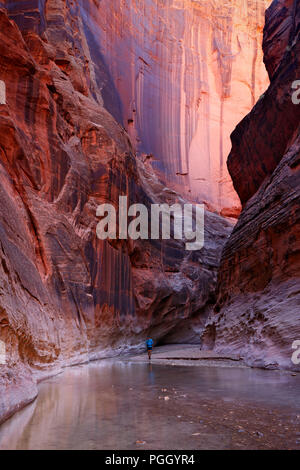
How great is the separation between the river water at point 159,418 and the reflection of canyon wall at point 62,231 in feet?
3.04

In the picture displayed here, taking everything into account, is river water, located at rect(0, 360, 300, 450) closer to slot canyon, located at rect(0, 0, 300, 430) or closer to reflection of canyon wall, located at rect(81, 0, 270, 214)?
slot canyon, located at rect(0, 0, 300, 430)

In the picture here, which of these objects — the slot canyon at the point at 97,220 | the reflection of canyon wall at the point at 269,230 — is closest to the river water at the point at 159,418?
the slot canyon at the point at 97,220

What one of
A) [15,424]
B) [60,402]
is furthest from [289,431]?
[60,402]

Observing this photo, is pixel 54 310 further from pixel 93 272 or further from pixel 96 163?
pixel 96 163

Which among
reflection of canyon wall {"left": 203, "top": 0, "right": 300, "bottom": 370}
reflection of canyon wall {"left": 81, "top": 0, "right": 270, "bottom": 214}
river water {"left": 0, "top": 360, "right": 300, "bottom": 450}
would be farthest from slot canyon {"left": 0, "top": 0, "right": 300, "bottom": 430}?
river water {"left": 0, "top": 360, "right": 300, "bottom": 450}

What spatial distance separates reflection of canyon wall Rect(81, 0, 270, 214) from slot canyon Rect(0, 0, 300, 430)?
66cm

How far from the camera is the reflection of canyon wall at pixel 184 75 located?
46938 mm

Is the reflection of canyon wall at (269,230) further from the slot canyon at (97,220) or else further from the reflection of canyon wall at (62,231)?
the reflection of canyon wall at (62,231)

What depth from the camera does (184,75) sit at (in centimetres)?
5847

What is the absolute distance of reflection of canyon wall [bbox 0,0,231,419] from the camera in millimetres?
12539

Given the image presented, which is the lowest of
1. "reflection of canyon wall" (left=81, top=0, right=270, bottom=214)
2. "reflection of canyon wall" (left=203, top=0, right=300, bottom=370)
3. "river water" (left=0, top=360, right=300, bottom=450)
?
"river water" (left=0, top=360, right=300, bottom=450)

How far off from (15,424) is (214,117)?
59.6 meters

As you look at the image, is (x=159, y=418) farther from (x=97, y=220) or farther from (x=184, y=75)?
(x=184, y=75)

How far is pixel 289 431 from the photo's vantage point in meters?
5.12
